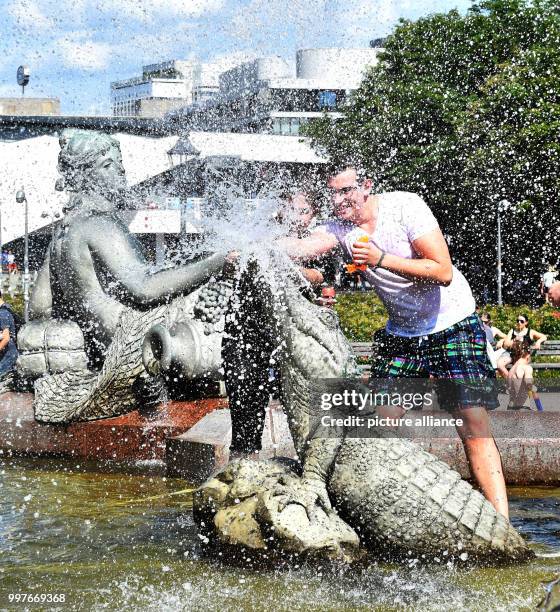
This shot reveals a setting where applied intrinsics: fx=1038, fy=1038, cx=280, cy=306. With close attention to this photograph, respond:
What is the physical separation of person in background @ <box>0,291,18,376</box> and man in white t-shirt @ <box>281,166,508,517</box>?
4211mm

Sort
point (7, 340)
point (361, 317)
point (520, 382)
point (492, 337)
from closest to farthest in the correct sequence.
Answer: point (7, 340) → point (520, 382) → point (492, 337) → point (361, 317)

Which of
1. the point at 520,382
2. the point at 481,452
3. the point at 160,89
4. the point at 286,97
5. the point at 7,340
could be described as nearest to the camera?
the point at 481,452

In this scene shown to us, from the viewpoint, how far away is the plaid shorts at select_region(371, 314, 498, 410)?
4082 mm

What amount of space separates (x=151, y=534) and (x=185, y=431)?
4.49 feet

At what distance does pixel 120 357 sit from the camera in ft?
19.2

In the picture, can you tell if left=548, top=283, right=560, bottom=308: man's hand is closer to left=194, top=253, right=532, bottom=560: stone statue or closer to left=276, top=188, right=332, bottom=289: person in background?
left=194, top=253, right=532, bottom=560: stone statue

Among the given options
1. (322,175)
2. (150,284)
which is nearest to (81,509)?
(150,284)

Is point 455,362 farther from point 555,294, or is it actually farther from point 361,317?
point 361,317

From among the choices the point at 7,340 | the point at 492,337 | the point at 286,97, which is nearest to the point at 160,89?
the point at 492,337

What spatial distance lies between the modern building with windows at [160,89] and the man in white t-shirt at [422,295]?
288 inches

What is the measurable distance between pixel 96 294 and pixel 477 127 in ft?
88.6

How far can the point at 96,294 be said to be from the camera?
5.98m

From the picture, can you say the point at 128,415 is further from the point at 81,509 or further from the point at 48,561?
the point at 48,561

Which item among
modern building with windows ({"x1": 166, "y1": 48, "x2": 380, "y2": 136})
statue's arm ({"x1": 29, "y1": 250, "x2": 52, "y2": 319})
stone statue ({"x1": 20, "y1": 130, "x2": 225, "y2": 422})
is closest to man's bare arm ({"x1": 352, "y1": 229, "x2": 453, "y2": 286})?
stone statue ({"x1": 20, "y1": 130, "x2": 225, "y2": 422})
